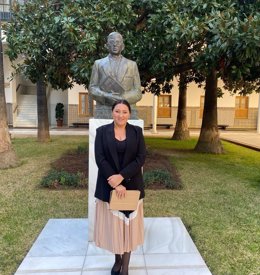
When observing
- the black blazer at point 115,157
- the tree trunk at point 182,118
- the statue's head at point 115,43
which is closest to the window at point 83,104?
the tree trunk at point 182,118

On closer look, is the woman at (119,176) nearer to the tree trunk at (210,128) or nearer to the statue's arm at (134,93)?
the statue's arm at (134,93)

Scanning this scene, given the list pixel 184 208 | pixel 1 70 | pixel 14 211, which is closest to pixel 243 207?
pixel 184 208

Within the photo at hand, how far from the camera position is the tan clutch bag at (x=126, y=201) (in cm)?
271

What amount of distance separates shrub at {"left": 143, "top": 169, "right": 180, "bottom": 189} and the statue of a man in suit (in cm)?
292

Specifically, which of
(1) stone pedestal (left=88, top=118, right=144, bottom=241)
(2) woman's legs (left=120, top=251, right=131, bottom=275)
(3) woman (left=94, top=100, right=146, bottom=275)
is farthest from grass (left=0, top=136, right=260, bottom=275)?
(3) woman (left=94, top=100, right=146, bottom=275)

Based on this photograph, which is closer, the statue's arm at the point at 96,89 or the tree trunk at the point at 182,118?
the statue's arm at the point at 96,89

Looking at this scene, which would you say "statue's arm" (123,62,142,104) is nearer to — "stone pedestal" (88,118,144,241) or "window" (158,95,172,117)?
"stone pedestal" (88,118,144,241)

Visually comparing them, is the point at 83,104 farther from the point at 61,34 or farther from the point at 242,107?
the point at 61,34

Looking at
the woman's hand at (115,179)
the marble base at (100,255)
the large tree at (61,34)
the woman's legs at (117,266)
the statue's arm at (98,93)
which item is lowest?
the marble base at (100,255)

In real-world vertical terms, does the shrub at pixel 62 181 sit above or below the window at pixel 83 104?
below

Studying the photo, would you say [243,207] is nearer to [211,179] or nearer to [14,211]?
[211,179]

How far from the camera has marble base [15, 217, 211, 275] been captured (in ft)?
10.6

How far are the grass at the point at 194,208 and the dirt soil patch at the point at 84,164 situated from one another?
227 millimetres

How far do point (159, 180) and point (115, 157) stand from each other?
4.07 m
